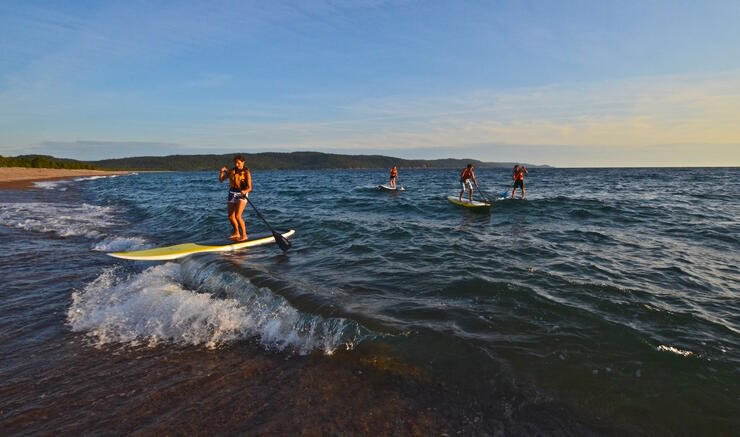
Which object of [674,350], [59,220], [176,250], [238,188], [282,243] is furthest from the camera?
[59,220]

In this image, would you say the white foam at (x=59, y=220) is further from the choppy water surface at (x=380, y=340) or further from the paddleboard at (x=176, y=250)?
the paddleboard at (x=176, y=250)

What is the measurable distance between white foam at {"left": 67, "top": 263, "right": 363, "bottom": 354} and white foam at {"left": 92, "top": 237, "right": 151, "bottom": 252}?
4201 mm

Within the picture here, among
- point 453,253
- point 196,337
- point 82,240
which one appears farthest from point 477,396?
point 82,240

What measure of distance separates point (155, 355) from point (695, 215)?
19781mm

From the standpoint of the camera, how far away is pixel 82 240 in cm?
1214

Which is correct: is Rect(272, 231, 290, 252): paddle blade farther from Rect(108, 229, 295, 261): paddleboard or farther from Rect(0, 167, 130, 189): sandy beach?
Rect(0, 167, 130, 189): sandy beach

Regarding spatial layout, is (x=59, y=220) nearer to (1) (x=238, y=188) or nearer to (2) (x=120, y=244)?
(2) (x=120, y=244)

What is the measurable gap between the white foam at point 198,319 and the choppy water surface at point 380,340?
34 mm

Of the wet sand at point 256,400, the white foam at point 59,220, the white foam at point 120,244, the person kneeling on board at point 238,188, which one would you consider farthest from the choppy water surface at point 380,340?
the white foam at point 59,220

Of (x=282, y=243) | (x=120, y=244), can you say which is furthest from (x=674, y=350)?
(x=120, y=244)

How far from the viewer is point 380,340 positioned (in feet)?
16.4

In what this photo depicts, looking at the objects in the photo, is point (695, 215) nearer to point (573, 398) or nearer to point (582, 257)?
point (582, 257)

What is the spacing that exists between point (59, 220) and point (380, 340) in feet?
55.2

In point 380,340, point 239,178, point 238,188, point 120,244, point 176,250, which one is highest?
point 239,178
